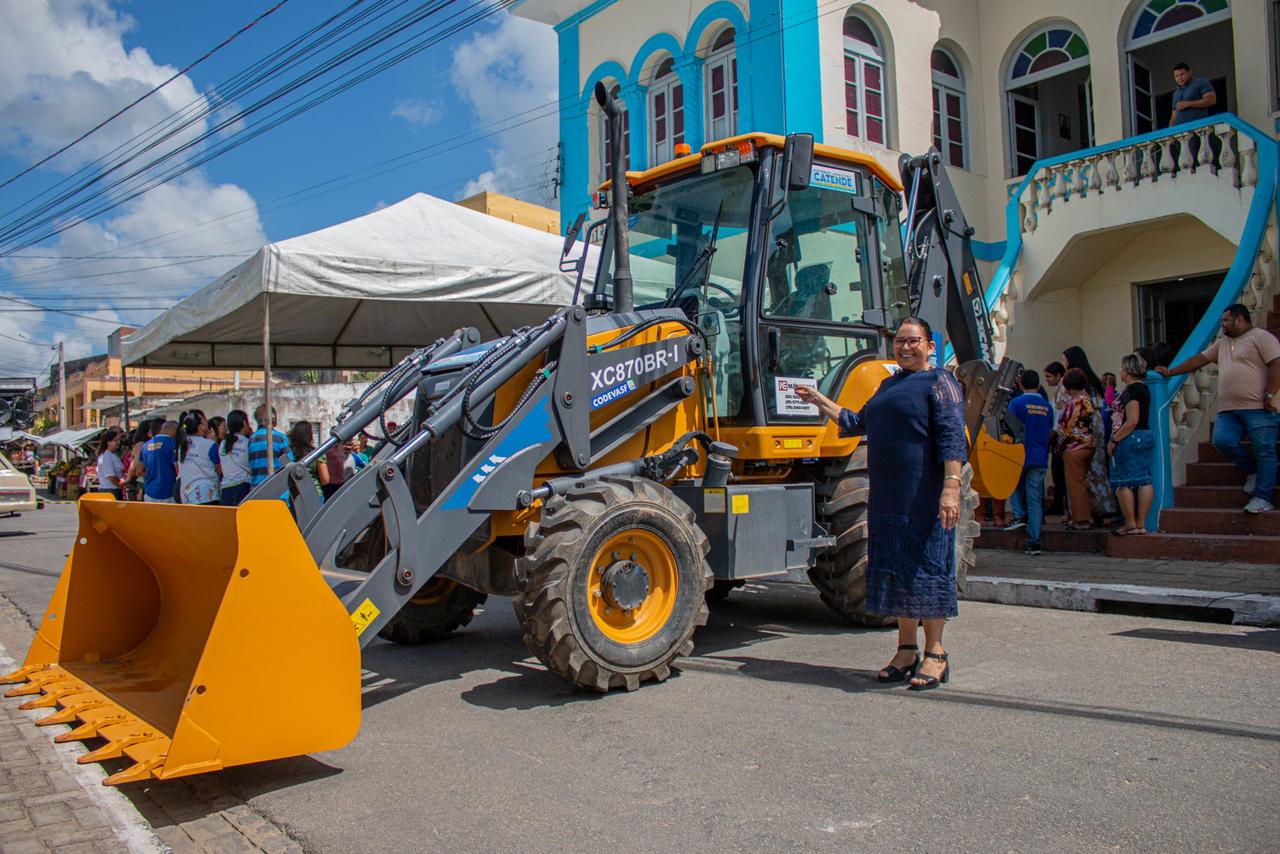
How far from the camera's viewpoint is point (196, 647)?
496cm

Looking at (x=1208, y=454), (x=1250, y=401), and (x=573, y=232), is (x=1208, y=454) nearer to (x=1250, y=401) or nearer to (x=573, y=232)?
(x=1250, y=401)

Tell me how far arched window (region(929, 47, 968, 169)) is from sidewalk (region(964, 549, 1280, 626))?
900 cm

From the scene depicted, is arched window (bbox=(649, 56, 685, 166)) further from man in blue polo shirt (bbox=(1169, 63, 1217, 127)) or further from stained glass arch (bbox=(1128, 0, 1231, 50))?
man in blue polo shirt (bbox=(1169, 63, 1217, 127))

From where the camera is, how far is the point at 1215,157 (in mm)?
11992

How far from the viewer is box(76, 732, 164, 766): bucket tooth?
3884mm

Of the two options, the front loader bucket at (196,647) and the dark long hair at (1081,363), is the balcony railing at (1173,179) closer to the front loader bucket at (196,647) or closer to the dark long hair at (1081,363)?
the dark long hair at (1081,363)

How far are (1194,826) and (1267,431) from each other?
240 inches

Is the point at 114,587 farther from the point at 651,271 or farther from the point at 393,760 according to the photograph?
the point at 651,271

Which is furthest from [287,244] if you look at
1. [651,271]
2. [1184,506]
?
[1184,506]

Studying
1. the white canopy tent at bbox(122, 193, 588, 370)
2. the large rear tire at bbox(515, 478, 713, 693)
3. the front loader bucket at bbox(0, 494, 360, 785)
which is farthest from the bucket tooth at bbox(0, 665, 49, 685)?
the white canopy tent at bbox(122, 193, 588, 370)

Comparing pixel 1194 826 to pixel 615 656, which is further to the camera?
pixel 615 656

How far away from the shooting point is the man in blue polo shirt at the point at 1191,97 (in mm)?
12008

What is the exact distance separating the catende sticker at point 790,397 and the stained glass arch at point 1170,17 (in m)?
10.9

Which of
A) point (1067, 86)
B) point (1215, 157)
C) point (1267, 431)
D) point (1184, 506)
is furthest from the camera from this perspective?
point (1067, 86)
